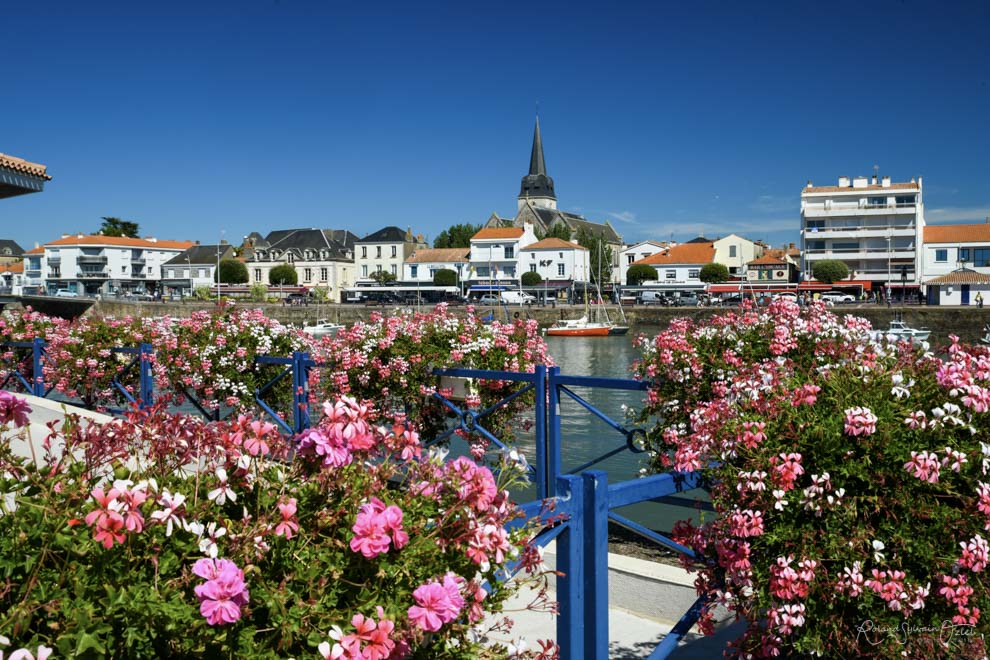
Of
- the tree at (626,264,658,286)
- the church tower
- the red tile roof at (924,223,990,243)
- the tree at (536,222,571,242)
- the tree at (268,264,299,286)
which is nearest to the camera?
the red tile roof at (924,223,990,243)

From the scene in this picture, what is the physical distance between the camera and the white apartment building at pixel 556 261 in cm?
9862

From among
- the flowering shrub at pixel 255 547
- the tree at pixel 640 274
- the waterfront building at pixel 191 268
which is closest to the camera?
the flowering shrub at pixel 255 547

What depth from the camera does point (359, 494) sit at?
192cm

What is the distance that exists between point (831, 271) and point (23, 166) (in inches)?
3039

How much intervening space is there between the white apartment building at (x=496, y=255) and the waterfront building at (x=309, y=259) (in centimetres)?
1950

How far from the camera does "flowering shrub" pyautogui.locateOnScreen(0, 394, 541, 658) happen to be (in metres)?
1.57

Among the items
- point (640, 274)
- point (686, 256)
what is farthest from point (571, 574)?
point (686, 256)

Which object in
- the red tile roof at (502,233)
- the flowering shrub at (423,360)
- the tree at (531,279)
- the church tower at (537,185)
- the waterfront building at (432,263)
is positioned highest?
the church tower at (537,185)

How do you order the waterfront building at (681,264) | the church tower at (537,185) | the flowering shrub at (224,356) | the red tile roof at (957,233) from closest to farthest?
1. the flowering shrub at (224,356)
2. the red tile roof at (957,233)
3. the waterfront building at (681,264)
4. the church tower at (537,185)

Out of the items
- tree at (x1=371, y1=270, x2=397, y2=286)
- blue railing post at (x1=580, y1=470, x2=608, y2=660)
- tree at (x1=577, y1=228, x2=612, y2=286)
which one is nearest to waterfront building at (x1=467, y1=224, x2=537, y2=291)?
Result: tree at (x1=577, y1=228, x2=612, y2=286)

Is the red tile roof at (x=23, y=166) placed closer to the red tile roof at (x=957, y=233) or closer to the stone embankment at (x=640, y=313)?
the stone embankment at (x=640, y=313)

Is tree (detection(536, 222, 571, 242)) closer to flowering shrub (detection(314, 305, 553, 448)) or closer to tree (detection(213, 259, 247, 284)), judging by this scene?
tree (detection(213, 259, 247, 284))

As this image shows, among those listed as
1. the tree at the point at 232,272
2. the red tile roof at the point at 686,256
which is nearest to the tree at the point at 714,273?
the red tile roof at the point at 686,256

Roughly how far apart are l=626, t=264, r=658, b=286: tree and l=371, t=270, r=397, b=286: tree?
31.1 metres
